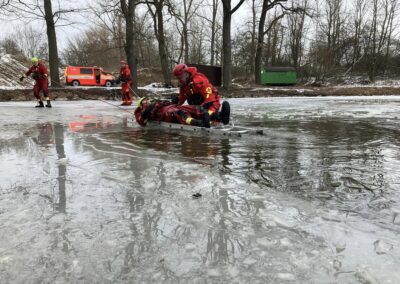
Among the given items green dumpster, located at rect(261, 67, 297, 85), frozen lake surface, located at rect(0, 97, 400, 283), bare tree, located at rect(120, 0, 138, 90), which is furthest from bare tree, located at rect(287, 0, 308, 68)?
frozen lake surface, located at rect(0, 97, 400, 283)

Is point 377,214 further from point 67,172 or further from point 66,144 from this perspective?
point 66,144

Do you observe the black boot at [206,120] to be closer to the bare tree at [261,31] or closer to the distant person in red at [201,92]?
the distant person in red at [201,92]

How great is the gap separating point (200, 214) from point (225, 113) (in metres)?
4.15

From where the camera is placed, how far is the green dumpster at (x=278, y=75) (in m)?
31.3

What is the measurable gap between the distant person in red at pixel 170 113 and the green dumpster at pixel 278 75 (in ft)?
82.6

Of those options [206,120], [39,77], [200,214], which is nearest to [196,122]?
[206,120]

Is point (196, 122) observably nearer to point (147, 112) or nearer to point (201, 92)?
point (201, 92)

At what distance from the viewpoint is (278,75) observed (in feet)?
103

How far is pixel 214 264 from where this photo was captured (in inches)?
76.3

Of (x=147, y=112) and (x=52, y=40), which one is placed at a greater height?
(x=52, y=40)

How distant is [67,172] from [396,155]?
3.99 metres

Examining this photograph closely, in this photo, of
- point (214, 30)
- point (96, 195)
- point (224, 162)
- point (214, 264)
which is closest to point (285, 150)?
point (224, 162)

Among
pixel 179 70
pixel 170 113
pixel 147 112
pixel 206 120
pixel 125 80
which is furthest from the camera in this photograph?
pixel 125 80

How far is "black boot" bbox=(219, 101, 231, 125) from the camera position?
6493 mm
